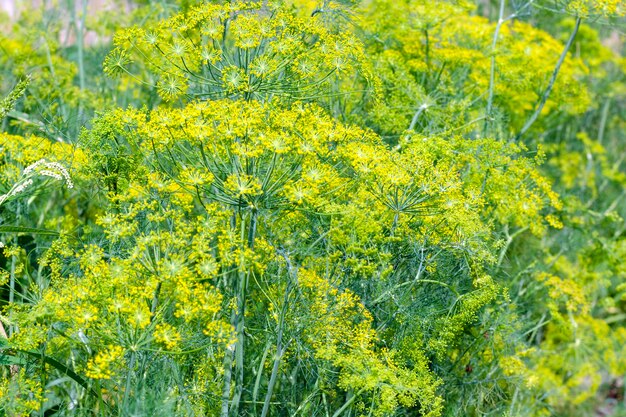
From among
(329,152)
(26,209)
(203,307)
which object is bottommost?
(26,209)

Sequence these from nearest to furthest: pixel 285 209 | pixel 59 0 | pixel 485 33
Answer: pixel 285 209 < pixel 485 33 < pixel 59 0

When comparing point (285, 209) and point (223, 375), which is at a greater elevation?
point (285, 209)

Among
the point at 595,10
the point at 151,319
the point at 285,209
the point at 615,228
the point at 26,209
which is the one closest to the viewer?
the point at 151,319

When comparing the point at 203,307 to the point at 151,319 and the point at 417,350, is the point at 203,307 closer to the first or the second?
the point at 151,319

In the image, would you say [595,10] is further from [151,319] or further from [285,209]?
[151,319]

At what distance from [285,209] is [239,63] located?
3.66ft

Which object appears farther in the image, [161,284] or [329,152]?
[329,152]

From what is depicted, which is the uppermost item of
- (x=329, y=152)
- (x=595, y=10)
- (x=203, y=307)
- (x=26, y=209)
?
(x=595, y=10)

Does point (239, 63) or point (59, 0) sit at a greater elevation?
point (239, 63)

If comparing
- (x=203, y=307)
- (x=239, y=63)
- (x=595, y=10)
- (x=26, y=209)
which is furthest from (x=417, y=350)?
(x=595, y=10)

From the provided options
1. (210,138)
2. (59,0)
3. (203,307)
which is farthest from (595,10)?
(59,0)

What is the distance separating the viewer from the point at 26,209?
705 centimetres

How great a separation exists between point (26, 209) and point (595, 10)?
556 cm

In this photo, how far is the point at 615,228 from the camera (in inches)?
441
